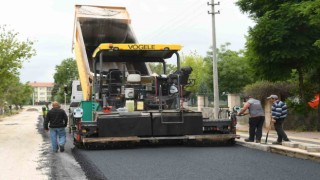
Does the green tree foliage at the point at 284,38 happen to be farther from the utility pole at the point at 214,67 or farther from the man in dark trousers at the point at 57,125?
the man in dark trousers at the point at 57,125

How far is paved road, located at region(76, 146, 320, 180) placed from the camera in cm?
768

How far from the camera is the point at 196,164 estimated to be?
8.88m

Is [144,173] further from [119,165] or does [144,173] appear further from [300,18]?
[300,18]

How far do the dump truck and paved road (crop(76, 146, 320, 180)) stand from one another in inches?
16.9

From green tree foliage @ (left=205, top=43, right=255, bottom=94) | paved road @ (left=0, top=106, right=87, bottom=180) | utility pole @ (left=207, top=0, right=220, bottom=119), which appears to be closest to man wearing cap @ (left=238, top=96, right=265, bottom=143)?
paved road @ (left=0, top=106, right=87, bottom=180)

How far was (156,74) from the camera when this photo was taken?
12.6 meters

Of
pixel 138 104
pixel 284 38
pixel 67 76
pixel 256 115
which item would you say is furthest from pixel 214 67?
pixel 67 76

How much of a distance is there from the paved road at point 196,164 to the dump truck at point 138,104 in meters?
0.43

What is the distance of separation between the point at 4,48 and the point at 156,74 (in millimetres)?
11848

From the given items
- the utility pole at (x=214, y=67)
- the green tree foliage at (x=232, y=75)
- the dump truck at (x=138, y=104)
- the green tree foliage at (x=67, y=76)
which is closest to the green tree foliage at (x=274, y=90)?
the utility pole at (x=214, y=67)

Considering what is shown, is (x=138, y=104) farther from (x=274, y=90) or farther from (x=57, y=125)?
(x=274, y=90)

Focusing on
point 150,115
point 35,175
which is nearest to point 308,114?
point 150,115

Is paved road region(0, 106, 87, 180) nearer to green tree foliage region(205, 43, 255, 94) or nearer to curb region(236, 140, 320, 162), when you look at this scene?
curb region(236, 140, 320, 162)

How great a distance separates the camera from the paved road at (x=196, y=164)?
768cm
